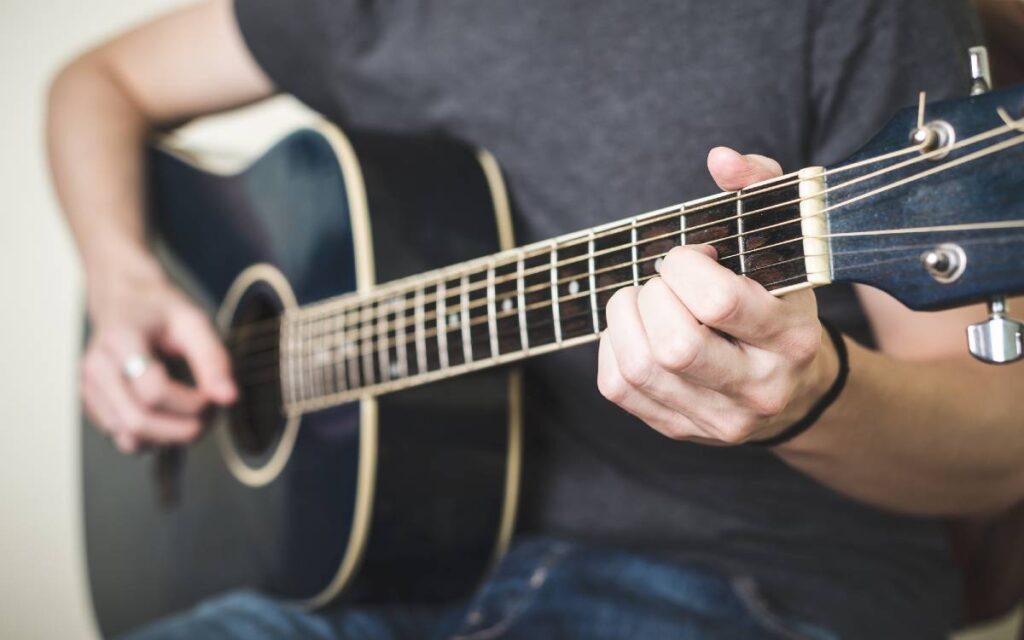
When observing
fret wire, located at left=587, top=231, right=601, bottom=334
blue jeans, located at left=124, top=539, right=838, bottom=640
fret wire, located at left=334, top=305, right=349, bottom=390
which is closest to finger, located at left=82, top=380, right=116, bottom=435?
blue jeans, located at left=124, top=539, right=838, bottom=640

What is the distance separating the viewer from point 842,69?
686 mm

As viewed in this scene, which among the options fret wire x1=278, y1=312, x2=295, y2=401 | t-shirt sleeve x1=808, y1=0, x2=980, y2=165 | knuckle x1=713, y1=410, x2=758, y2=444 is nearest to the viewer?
knuckle x1=713, y1=410, x2=758, y2=444

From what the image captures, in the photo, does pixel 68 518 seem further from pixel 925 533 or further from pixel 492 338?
pixel 925 533

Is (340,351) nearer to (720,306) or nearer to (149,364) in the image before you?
(149,364)

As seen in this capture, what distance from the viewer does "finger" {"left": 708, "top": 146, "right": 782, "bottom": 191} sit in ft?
1.65

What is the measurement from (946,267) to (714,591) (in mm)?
451

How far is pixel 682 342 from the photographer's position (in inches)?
18.8

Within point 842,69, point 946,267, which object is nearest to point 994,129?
point 946,267

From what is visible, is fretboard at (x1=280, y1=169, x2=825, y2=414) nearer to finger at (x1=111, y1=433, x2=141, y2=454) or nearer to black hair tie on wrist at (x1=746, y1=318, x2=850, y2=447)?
black hair tie on wrist at (x1=746, y1=318, x2=850, y2=447)

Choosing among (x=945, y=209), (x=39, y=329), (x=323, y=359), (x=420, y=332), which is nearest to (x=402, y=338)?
(x=420, y=332)

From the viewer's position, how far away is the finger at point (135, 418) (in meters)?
1.06

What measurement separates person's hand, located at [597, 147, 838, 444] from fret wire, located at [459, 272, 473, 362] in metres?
0.19

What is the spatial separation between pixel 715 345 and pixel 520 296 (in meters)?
0.20

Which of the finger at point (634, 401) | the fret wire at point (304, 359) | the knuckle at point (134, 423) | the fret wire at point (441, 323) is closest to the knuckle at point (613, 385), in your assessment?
the finger at point (634, 401)
